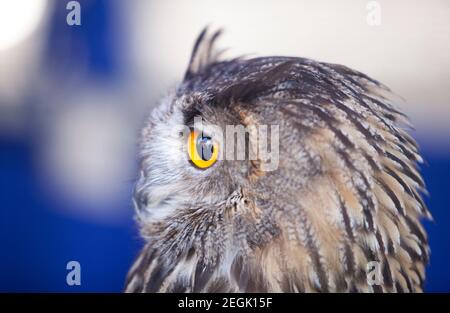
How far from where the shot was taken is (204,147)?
1402 mm

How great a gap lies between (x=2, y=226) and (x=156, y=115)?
629 millimetres

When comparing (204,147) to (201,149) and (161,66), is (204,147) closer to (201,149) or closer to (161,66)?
(201,149)

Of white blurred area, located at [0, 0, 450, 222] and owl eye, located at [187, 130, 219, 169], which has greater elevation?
white blurred area, located at [0, 0, 450, 222]

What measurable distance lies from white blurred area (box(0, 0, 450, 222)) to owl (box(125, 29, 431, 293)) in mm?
110

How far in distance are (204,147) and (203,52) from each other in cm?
33

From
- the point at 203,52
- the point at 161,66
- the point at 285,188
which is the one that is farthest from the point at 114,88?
the point at 285,188

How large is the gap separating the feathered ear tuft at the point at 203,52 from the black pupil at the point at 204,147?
236 mm

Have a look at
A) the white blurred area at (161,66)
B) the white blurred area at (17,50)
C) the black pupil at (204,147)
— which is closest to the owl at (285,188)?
the black pupil at (204,147)

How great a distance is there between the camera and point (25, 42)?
1.62 m

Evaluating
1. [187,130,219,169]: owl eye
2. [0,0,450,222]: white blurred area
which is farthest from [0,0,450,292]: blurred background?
[187,130,219,169]: owl eye

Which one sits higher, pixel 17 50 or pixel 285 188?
pixel 17 50

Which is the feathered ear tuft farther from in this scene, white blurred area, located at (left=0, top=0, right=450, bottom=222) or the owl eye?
the owl eye

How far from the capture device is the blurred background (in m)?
1.58

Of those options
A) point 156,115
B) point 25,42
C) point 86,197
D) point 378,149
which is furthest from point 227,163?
point 25,42
